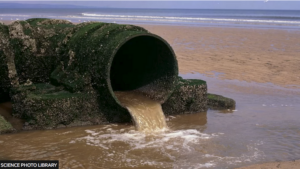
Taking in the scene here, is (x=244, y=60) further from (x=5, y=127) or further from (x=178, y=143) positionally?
(x=5, y=127)

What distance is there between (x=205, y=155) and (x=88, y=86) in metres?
2.64

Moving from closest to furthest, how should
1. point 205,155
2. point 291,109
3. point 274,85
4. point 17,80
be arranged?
Answer: point 205,155 < point 17,80 < point 291,109 < point 274,85

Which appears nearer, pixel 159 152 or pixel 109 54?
pixel 159 152

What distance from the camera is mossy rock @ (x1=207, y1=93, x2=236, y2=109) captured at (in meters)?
8.92

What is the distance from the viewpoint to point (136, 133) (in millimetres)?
7035

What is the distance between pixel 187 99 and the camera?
8.44 m

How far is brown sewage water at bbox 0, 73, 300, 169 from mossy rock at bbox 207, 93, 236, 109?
31 cm

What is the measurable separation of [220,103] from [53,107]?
151 inches

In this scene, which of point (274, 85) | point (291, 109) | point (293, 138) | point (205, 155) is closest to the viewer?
point (205, 155)

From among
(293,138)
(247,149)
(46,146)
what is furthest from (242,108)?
(46,146)

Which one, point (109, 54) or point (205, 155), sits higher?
point (109, 54)

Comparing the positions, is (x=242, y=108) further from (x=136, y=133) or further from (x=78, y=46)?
(x=78, y=46)

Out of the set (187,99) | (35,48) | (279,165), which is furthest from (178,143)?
(35,48)

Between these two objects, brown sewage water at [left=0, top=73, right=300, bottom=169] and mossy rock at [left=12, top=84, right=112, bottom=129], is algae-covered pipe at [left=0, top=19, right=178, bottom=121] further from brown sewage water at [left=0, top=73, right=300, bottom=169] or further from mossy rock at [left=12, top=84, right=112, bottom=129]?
brown sewage water at [left=0, top=73, right=300, bottom=169]
